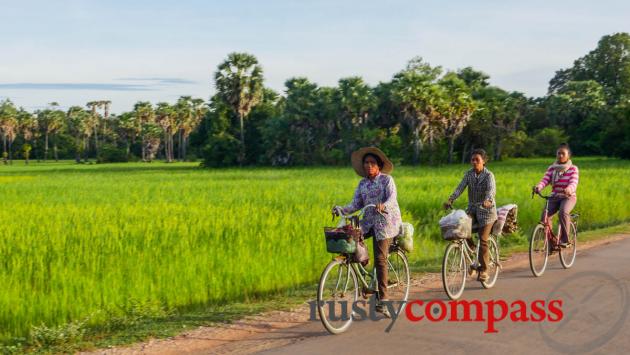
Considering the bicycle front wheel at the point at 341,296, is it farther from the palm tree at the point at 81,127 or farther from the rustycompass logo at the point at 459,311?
the palm tree at the point at 81,127

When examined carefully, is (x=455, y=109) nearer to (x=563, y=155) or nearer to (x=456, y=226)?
(x=563, y=155)

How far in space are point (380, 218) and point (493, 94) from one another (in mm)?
77315

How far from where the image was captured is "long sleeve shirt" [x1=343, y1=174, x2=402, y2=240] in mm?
7350

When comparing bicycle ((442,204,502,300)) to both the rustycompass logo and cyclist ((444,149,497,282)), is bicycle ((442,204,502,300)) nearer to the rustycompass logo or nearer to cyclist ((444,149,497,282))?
cyclist ((444,149,497,282))

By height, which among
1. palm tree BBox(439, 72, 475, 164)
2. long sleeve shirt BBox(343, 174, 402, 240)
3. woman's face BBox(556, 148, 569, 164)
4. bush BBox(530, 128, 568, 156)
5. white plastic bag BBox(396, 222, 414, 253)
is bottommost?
white plastic bag BBox(396, 222, 414, 253)

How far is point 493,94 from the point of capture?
266 ft

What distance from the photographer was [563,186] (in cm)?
1070

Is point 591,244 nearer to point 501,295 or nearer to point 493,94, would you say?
point 501,295

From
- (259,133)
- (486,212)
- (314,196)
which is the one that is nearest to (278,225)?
(486,212)

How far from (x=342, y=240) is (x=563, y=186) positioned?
5.34m

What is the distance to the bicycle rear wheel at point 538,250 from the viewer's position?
33.0 ft

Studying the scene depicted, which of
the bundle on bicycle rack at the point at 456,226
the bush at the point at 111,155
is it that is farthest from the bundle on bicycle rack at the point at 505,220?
the bush at the point at 111,155

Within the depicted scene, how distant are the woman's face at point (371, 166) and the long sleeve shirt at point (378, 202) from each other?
2.7 inches

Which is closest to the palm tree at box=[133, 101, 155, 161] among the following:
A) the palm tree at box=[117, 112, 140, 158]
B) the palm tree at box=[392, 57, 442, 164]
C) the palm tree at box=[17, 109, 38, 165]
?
the palm tree at box=[117, 112, 140, 158]
